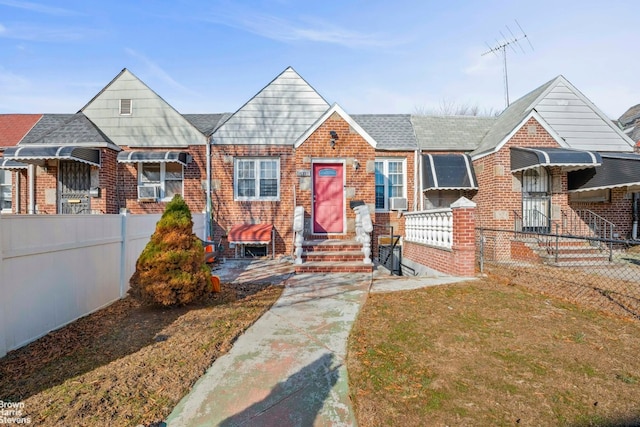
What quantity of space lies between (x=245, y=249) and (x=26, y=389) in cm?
833

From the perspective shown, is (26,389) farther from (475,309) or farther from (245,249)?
(245,249)

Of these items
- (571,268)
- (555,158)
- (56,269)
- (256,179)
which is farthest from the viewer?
(256,179)

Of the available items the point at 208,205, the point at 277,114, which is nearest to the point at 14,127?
the point at 208,205

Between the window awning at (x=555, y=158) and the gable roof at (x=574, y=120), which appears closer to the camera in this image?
the window awning at (x=555, y=158)

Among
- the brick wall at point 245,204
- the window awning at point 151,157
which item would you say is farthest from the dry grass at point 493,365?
the window awning at point 151,157

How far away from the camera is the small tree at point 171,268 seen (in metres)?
4.84

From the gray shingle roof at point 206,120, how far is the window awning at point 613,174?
1270cm

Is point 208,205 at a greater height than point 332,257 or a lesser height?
greater

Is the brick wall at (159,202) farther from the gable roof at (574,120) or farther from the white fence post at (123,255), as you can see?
the gable roof at (574,120)

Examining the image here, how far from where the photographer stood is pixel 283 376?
9.73ft

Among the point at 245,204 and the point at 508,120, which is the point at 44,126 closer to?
the point at 245,204

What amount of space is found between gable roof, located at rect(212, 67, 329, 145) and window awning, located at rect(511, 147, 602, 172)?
6.70 m

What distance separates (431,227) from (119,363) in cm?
704

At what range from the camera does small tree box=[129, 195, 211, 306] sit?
4.84 m
